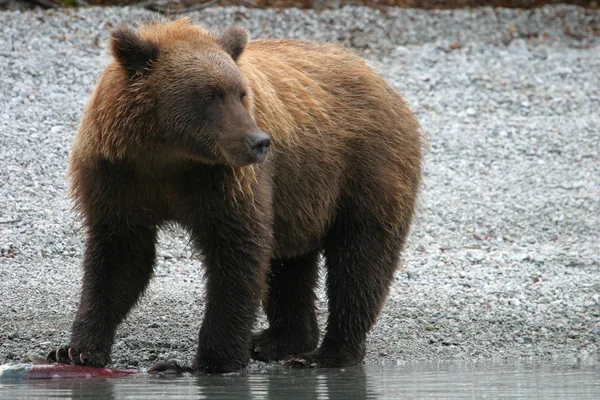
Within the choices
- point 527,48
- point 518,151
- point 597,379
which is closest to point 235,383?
point 597,379

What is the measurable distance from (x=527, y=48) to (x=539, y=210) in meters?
6.70

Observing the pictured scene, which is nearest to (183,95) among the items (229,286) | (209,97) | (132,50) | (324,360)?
(209,97)

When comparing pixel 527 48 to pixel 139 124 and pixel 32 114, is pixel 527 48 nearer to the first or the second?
pixel 32 114

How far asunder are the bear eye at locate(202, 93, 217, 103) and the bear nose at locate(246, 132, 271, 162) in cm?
43

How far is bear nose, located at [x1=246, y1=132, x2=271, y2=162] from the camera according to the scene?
6707 millimetres

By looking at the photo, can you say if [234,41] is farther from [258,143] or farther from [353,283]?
[353,283]

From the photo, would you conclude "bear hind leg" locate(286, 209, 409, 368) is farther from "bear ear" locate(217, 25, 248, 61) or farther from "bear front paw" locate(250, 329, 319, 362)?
"bear ear" locate(217, 25, 248, 61)

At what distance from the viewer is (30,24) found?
57.9ft

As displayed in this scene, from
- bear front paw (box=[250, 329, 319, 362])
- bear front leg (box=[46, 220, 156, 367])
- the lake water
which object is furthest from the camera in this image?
bear front paw (box=[250, 329, 319, 362])

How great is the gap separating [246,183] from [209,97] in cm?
66

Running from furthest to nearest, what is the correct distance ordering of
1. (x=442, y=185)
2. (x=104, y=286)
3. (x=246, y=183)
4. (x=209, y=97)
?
(x=442, y=185) < (x=104, y=286) < (x=246, y=183) < (x=209, y=97)

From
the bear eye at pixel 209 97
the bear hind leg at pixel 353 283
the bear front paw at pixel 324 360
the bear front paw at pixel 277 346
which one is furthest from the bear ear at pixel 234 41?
the bear front paw at pixel 277 346

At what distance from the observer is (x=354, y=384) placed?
6.88m

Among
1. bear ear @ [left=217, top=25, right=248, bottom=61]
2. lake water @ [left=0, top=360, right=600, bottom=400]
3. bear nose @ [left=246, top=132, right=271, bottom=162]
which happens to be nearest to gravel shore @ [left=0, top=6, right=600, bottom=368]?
lake water @ [left=0, top=360, right=600, bottom=400]
